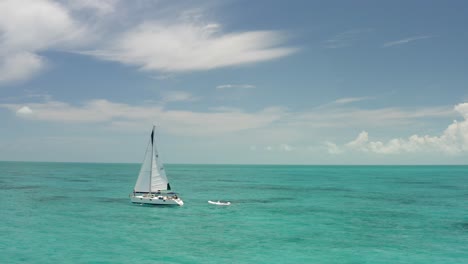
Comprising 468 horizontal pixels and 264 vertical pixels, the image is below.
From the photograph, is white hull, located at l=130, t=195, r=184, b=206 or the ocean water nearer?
the ocean water

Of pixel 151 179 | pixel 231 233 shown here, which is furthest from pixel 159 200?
pixel 231 233

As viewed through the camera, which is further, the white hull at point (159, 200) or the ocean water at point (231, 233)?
the white hull at point (159, 200)

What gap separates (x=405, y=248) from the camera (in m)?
42.4

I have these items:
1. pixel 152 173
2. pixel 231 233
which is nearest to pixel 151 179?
pixel 152 173

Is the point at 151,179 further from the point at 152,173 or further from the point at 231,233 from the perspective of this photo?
the point at 231,233

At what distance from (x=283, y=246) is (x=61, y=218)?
35.1 meters

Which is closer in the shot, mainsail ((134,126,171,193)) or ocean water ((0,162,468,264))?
ocean water ((0,162,468,264))

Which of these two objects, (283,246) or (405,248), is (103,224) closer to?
(283,246)

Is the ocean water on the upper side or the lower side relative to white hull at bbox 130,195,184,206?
lower

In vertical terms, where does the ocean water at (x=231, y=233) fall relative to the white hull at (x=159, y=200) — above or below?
below

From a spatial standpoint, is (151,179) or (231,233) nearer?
(231,233)

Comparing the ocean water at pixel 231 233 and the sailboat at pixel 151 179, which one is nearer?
the ocean water at pixel 231 233

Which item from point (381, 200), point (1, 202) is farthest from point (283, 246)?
point (1, 202)

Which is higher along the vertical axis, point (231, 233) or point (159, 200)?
point (159, 200)
